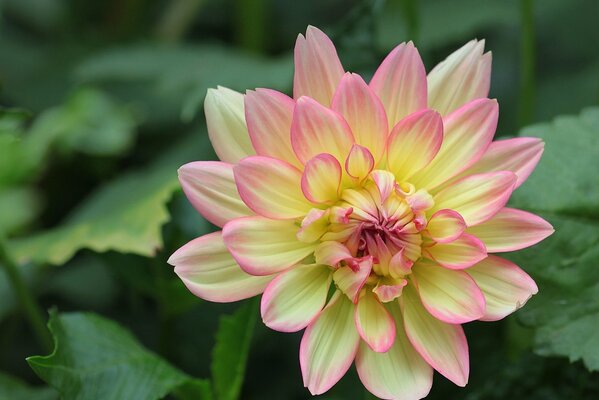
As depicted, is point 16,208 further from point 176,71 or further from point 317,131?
point 317,131

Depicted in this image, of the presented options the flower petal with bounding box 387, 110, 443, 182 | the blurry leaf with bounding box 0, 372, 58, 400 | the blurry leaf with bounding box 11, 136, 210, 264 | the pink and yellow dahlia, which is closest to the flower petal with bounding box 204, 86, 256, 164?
the pink and yellow dahlia

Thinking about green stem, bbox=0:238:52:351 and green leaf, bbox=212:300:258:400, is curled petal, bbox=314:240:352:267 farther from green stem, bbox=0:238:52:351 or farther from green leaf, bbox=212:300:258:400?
green stem, bbox=0:238:52:351

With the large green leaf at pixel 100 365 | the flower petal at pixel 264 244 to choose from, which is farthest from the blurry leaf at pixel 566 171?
the large green leaf at pixel 100 365

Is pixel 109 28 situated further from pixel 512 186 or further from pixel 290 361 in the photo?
pixel 512 186

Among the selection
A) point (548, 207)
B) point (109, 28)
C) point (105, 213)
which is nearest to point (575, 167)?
point (548, 207)

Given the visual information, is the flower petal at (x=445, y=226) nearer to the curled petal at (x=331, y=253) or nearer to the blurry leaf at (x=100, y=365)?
the curled petal at (x=331, y=253)
